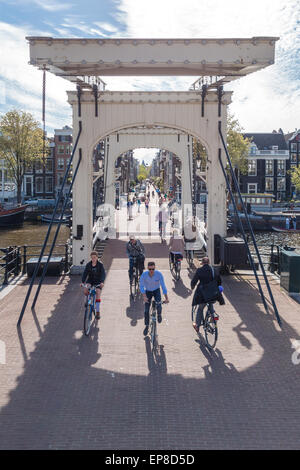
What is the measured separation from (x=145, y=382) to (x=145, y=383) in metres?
0.04

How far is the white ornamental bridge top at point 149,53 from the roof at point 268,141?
200 feet

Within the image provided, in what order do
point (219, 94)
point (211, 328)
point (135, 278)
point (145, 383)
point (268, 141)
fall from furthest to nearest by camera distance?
point (268, 141) < point (219, 94) < point (135, 278) < point (211, 328) < point (145, 383)

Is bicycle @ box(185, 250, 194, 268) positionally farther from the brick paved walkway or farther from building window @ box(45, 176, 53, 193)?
building window @ box(45, 176, 53, 193)

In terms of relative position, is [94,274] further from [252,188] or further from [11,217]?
[252,188]

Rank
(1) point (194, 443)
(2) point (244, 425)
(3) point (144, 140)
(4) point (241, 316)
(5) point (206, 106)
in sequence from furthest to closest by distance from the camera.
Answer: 1. (3) point (144, 140)
2. (5) point (206, 106)
3. (4) point (241, 316)
4. (2) point (244, 425)
5. (1) point (194, 443)

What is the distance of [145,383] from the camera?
21.6 feet

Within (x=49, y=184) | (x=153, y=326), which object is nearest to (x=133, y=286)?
(x=153, y=326)

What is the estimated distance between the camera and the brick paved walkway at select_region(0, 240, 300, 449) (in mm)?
5160

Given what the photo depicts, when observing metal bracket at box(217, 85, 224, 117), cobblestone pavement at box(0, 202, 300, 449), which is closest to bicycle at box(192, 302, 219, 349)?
cobblestone pavement at box(0, 202, 300, 449)

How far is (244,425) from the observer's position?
5.39m

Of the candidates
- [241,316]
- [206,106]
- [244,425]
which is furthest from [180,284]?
[244,425]

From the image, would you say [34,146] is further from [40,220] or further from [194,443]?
[194,443]

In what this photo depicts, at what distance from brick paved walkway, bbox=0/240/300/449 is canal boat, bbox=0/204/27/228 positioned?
3747 centimetres
